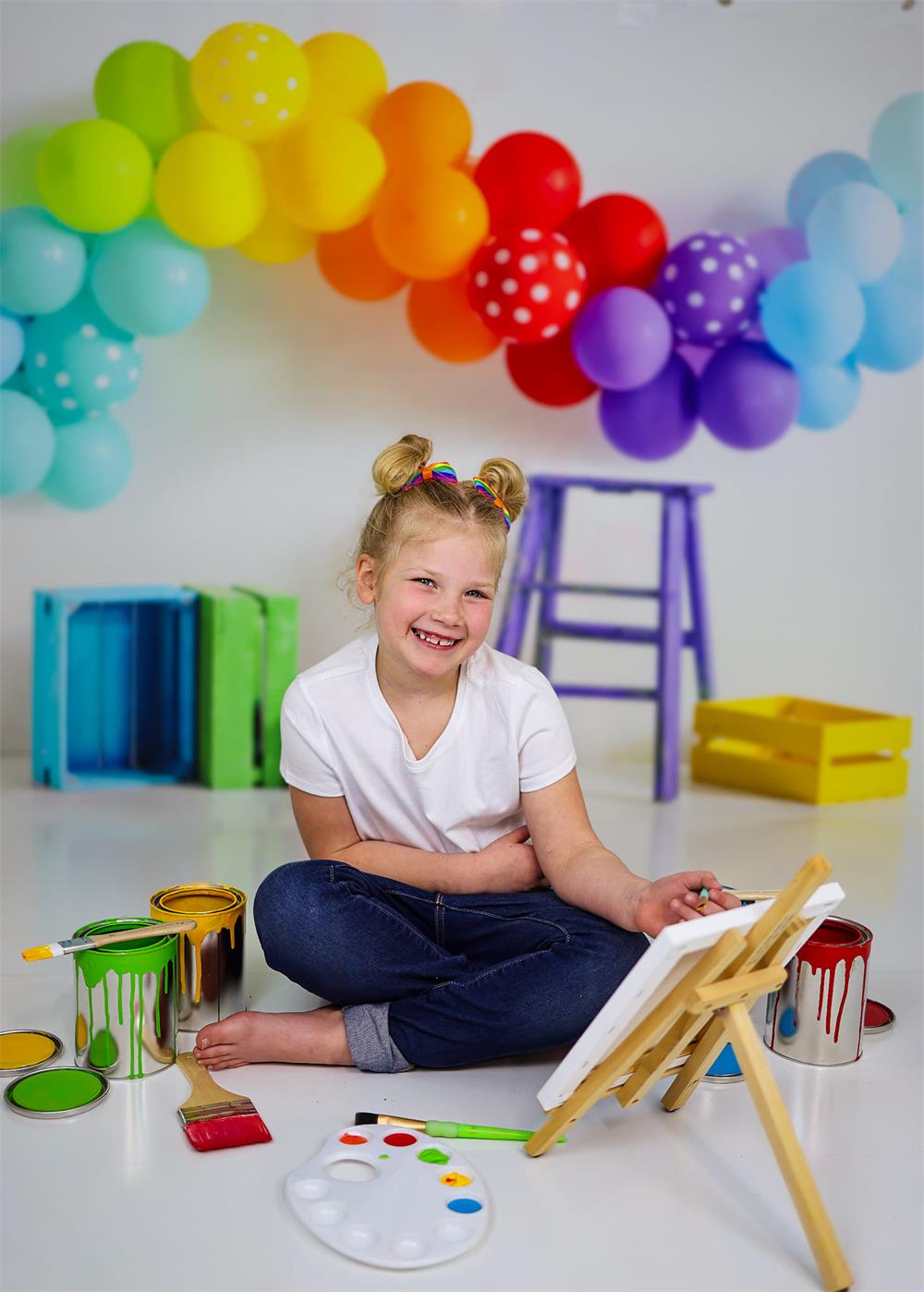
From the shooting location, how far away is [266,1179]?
3.76ft

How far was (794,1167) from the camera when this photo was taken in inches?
41.1

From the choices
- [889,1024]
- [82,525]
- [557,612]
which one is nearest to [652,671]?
[557,612]

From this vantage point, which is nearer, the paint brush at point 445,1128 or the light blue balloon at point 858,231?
the paint brush at point 445,1128

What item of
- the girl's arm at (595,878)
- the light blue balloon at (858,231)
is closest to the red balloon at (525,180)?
the light blue balloon at (858,231)

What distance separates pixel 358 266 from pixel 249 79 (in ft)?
1.34

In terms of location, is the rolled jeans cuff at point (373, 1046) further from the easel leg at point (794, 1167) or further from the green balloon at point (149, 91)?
the green balloon at point (149, 91)

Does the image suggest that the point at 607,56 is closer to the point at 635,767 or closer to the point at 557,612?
the point at 557,612

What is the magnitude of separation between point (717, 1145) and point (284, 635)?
4.84 feet

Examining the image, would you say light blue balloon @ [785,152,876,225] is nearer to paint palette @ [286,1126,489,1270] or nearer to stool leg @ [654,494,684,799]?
stool leg @ [654,494,684,799]

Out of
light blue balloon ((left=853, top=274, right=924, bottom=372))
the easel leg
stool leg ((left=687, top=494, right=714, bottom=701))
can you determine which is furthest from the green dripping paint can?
light blue balloon ((left=853, top=274, right=924, bottom=372))

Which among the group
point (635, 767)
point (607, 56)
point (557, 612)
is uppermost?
point (607, 56)

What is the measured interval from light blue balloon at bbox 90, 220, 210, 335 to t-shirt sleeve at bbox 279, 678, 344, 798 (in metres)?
1.04

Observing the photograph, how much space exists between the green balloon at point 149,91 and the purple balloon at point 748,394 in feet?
3.27

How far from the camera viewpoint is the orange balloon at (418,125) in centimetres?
231
